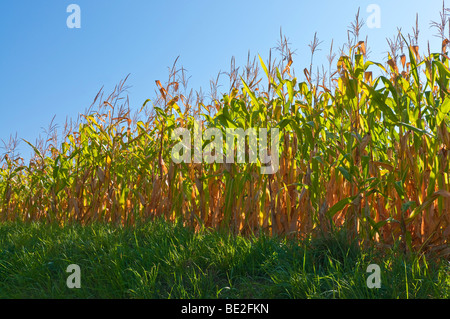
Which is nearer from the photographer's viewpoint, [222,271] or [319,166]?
[222,271]

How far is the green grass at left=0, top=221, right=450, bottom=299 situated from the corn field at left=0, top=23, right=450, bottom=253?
385 mm

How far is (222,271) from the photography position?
268 cm

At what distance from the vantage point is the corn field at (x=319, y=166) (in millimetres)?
3006

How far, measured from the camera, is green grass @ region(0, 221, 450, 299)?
2293 mm

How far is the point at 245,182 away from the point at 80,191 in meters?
2.83

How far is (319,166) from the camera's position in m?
3.84

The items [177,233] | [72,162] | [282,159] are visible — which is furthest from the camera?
[72,162]

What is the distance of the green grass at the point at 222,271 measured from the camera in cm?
229

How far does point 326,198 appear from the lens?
3.55m

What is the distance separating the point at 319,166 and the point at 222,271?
1.62m

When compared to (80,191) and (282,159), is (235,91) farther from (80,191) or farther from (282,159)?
(80,191)

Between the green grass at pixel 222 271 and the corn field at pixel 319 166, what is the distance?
0.38 m
